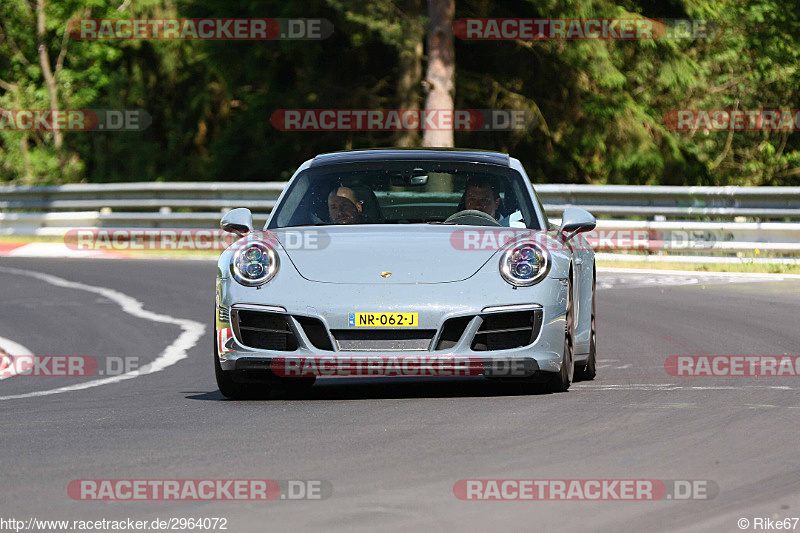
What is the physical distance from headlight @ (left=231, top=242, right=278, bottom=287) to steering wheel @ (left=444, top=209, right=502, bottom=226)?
46.0 inches

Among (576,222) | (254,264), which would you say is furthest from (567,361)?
(254,264)

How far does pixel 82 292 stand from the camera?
653 inches

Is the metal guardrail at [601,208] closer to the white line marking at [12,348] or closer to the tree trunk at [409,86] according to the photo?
the tree trunk at [409,86]

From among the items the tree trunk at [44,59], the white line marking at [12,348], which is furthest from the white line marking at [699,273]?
the tree trunk at [44,59]

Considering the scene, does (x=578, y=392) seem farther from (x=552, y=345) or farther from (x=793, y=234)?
(x=793, y=234)

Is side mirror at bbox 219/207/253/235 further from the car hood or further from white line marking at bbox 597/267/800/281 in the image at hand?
white line marking at bbox 597/267/800/281

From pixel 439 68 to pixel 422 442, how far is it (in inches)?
828

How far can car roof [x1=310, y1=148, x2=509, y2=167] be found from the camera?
922 cm

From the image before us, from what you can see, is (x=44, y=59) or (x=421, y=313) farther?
(x=44, y=59)

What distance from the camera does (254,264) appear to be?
8016 mm

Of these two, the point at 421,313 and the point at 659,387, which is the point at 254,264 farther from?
the point at 659,387

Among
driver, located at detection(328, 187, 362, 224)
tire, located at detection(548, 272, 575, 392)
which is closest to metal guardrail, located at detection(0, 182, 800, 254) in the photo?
driver, located at detection(328, 187, 362, 224)

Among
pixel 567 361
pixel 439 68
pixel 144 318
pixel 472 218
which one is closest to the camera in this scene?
pixel 567 361

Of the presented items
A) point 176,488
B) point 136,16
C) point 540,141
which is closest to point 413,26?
point 540,141
